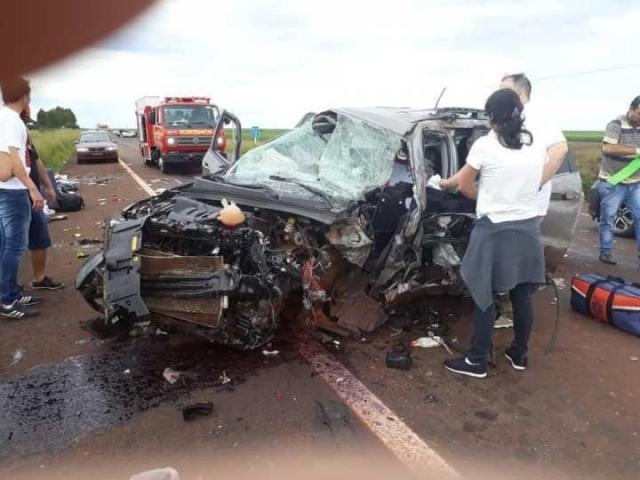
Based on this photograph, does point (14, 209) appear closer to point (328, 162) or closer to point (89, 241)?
point (328, 162)

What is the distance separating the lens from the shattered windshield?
4090 mm

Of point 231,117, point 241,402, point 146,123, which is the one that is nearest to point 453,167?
point 231,117

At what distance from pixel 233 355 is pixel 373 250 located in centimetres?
132

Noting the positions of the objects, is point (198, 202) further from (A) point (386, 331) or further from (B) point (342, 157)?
(A) point (386, 331)

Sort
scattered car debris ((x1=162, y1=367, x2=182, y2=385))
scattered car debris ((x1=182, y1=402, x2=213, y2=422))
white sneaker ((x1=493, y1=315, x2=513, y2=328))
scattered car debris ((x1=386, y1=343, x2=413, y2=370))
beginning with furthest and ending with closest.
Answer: white sneaker ((x1=493, y1=315, x2=513, y2=328)) → scattered car debris ((x1=386, y1=343, x2=413, y2=370)) → scattered car debris ((x1=162, y1=367, x2=182, y2=385)) → scattered car debris ((x1=182, y1=402, x2=213, y2=422))

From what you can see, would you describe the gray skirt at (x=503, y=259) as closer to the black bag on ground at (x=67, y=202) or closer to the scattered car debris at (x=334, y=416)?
the scattered car debris at (x=334, y=416)

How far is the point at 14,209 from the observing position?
436cm

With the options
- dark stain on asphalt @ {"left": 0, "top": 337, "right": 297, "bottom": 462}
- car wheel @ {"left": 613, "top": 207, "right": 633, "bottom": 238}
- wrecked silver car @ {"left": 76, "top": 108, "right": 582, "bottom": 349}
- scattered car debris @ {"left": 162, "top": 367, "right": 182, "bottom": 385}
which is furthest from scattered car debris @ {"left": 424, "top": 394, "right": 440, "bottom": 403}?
car wheel @ {"left": 613, "top": 207, "right": 633, "bottom": 238}

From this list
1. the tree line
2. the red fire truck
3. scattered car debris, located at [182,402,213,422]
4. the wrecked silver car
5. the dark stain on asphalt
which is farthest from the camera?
the red fire truck

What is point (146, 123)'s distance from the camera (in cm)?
1867

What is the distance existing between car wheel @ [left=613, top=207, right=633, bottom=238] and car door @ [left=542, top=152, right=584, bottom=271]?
3631 millimetres

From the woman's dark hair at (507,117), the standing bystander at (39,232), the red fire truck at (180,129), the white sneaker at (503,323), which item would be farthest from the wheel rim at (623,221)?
the red fire truck at (180,129)

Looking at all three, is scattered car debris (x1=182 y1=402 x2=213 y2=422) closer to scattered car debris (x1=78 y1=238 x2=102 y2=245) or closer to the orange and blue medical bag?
the orange and blue medical bag

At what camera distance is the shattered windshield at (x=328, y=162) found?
409 centimetres
